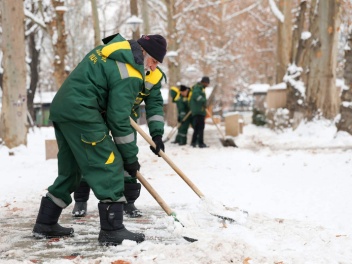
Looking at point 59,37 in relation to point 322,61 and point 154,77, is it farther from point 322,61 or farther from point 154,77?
point 154,77

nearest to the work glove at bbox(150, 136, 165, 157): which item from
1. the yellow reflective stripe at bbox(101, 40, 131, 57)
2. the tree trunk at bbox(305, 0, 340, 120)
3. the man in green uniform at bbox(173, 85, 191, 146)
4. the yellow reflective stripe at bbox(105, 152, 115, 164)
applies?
the yellow reflective stripe at bbox(105, 152, 115, 164)

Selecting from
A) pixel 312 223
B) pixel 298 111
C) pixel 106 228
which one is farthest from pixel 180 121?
pixel 106 228

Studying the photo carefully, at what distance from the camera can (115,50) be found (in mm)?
4102

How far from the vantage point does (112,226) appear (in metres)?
4.18

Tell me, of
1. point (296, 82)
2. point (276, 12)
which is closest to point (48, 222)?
point (296, 82)

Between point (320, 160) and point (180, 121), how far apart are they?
21.1 feet

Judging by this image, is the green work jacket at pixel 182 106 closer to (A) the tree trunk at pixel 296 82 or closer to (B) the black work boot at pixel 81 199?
(A) the tree trunk at pixel 296 82

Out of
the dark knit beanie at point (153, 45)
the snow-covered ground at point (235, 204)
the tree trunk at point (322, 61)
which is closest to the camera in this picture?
the snow-covered ground at point (235, 204)

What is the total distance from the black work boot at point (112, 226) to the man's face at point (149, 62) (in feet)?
3.97

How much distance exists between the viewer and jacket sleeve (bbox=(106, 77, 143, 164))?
13.1ft

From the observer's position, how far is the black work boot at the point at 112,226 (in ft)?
13.7

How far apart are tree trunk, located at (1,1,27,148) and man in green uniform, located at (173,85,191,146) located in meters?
4.73

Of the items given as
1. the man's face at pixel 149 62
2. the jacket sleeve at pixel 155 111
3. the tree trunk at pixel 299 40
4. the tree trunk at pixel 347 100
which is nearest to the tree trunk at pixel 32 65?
the tree trunk at pixel 299 40

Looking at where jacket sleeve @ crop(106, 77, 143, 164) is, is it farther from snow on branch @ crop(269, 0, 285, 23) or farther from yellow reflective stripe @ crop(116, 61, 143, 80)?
snow on branch @ crop(269, 0, 285, 23)
